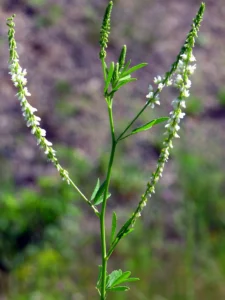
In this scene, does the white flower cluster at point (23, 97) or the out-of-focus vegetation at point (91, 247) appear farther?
the out-of-focus vegetation at point (91, 247)

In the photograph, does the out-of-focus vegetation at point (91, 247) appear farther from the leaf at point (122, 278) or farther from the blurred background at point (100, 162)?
the leaf at point (122, 278)

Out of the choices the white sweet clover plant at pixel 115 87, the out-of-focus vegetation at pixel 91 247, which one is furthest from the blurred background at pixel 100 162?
the white sweet clover plant at pixel 115 87

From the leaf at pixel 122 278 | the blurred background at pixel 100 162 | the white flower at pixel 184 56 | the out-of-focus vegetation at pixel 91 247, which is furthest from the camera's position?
the blurred background at pixel 100 162

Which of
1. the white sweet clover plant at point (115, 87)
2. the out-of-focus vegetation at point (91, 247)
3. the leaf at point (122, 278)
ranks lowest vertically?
the leaf at point (122, 278)

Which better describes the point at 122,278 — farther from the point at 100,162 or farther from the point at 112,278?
the point at 100,162

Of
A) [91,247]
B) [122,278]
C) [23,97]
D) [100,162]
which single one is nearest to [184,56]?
[23,97]

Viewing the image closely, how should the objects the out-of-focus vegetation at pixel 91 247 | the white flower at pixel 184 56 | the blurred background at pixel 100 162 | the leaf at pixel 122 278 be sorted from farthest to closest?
the blurred background at pixel 100 162, the out-of-focus vegetation at pixel 91 247, the leaf at pixel 122 278, the white flower at pixel 184 56

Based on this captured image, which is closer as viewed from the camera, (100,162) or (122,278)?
(122,278)

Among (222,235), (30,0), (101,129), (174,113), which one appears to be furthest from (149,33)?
(174,113)

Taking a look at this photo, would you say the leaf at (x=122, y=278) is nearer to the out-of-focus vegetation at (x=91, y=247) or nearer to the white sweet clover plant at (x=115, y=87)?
the white sweet clover plant at (x=115, y=87)

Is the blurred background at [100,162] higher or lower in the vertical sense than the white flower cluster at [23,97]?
higher
